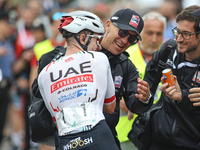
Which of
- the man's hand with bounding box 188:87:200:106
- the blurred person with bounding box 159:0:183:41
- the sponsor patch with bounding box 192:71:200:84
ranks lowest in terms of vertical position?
the blurred person with bounding box 159:0:183:41

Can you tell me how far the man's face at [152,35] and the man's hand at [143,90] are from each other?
214 centimetres

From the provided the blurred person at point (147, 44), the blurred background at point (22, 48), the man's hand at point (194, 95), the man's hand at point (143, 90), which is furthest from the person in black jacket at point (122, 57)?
the blurred background at point (22, 48)

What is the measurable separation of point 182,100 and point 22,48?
5025 millimetres

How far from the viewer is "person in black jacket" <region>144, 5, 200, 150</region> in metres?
4.18

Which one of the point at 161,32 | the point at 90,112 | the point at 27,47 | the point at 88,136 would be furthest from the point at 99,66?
the point at 27,47

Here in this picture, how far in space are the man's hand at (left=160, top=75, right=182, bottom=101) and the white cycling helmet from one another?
3.14ft

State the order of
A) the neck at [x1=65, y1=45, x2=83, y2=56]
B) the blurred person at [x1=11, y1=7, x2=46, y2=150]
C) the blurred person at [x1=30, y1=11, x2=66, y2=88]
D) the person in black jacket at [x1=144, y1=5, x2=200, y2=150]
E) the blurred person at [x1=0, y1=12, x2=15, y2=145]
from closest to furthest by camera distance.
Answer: the neck at [x1=65, y1=45, x2=83, y2=56], the person in black jacket at [x1=144, y1=5, x2=200, y2=150], the blurred person at [x1=30, y1=11, x2=66, y2=88], the blurred person at [x1=0, y1=12, x2=15, y2=145], the blurred person at [x1=11, y1=7, x2=46, y2=150]

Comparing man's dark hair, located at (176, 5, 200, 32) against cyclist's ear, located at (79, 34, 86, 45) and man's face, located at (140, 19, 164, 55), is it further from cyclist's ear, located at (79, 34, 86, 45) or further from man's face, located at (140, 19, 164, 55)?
man's face, located at (140, 19, 164, 55)

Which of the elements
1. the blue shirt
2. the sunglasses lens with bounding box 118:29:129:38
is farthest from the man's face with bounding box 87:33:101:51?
the blue shirt

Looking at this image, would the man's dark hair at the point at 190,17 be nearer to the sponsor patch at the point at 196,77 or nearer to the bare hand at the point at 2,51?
the sponsor patch at the point at 196,77

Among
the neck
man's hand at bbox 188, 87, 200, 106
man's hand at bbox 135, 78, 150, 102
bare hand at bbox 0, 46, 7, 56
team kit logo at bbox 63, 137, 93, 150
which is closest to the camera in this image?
team kit logo at bbox 63, 137, 93, 150

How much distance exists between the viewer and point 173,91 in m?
3.96

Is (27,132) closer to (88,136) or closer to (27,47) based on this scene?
(27,47)

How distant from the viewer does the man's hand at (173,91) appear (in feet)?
13.0
